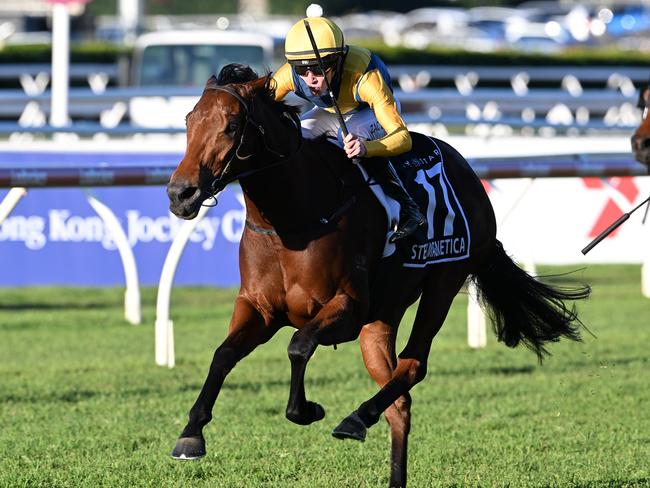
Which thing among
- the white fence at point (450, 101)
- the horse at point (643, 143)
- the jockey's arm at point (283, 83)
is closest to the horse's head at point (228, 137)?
the jockey's arm at point (283, 83)

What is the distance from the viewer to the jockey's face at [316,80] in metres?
4.95

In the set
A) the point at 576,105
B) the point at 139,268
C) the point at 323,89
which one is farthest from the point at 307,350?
the point at 576,105

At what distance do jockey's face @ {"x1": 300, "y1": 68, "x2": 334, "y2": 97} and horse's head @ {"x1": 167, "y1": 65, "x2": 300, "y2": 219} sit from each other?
229mm

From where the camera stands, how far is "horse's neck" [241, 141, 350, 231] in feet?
15.4

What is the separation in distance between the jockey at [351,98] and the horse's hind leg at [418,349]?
1.71 feet

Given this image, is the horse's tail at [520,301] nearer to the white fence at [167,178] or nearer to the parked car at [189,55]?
the white fence at [167,178]

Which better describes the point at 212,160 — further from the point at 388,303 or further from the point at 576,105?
the point at 576,105

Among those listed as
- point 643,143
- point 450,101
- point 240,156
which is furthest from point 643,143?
point 450,101

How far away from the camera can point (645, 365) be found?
8.37 metres

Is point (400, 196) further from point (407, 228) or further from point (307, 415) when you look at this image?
point (307, 415)

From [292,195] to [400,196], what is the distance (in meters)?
0.64

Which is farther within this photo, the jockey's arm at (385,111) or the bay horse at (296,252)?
the jockey's arm at (385,111)

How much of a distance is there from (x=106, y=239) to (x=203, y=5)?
3777 centimetres

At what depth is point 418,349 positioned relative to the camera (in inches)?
212
